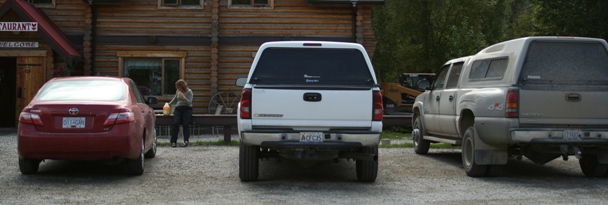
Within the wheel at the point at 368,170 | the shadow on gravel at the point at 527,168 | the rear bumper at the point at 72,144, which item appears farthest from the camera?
the shadow on gravel at the point at 527,168

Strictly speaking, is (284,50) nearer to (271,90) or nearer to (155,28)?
(271,90)

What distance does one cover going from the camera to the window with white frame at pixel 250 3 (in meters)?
23.6

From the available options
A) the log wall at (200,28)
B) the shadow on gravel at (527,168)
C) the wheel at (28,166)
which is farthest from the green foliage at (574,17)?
the wheel at (28,166)

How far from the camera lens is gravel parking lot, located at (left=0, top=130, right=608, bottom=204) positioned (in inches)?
359

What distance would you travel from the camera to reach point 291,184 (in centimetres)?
1039

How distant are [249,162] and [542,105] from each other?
4.02 metres

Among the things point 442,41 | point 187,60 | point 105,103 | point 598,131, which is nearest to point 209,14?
point 187,60

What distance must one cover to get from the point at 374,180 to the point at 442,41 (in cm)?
4130

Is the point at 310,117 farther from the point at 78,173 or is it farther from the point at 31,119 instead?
the point at 78,173

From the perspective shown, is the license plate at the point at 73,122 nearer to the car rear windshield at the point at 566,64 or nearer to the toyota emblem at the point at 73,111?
the toyota emblem at the point at 73,111

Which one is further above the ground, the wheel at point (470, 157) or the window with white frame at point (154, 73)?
the window with white frame at point (154, 73)

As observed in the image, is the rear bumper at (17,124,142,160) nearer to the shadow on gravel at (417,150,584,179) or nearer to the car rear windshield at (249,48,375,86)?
the car rear windshield at (249,48,375,86)

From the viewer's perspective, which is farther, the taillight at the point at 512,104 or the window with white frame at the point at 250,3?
the window with white frame at the point at 250,3

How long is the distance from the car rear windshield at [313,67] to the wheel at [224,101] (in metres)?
13.0
